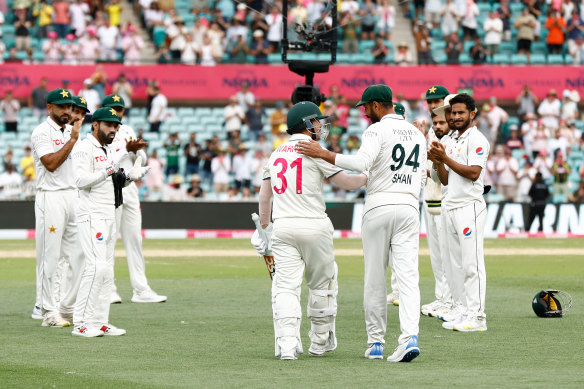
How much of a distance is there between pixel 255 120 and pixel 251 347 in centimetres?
2219

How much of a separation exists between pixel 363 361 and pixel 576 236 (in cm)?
2041

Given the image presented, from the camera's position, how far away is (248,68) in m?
32.4

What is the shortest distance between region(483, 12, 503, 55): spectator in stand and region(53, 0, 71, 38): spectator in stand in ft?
44.5

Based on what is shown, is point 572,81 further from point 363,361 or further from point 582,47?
point 363,361

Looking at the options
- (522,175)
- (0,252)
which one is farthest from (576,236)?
(0,252)

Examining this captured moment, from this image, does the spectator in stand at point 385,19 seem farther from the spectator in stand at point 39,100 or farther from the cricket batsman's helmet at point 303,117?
the cricket batsman's helmet at point 303,117

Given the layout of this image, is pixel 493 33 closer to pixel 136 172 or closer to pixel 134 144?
pixel 136 172

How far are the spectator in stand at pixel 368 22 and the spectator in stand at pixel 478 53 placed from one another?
3.29 m

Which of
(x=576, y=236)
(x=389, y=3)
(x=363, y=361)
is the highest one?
(x=389, y=3)

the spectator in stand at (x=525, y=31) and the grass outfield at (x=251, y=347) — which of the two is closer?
the grass outfield at (x=251, y=347)

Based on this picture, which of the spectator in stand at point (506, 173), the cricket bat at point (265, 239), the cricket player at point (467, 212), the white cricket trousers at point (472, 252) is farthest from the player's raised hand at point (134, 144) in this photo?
the spectator in stand at point (506, 173)

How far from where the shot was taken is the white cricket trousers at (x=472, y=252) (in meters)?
11.2

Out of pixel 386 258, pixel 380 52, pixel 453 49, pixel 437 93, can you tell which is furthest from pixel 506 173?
pixel 386 258

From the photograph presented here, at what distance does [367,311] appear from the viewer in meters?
9.45
